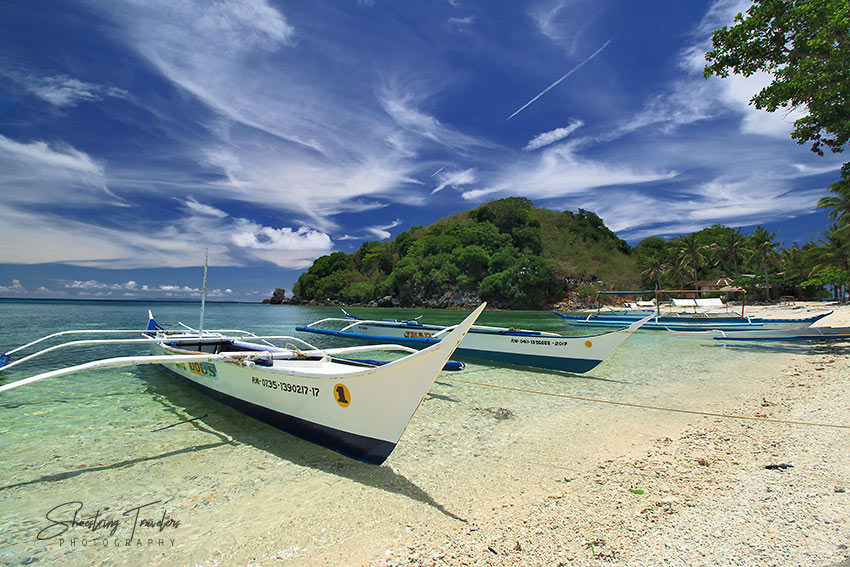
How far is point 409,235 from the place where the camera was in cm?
9475

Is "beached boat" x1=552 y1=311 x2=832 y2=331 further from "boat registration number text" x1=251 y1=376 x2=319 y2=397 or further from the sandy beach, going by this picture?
"boat registration number text" x1=251 y1=376 x2=319 y2=397

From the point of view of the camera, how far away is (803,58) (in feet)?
35.2

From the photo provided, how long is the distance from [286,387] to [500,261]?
61350 mm

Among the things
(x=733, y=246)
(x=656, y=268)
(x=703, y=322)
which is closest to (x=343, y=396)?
(x=703, y=322)

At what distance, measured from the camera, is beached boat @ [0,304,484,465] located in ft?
10.9

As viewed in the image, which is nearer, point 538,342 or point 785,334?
point 538,342

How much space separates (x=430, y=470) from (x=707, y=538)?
2.40 metres

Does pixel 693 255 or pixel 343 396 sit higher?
pixel 693 255

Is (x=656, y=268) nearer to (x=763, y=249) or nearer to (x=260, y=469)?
(x=763, y=249)

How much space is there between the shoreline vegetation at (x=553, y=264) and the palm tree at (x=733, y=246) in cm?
13

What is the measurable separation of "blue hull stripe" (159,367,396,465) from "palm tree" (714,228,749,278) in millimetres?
58867

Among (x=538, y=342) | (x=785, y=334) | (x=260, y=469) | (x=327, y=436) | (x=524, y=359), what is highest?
(x=538, y=342)

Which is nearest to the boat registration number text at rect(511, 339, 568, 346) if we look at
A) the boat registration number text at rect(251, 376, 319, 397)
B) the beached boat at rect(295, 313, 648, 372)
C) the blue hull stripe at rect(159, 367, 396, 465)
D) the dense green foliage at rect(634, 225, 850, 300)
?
the beached boat at rect(295, 313, 648, 372)

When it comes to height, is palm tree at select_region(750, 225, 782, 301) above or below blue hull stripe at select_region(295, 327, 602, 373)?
above
